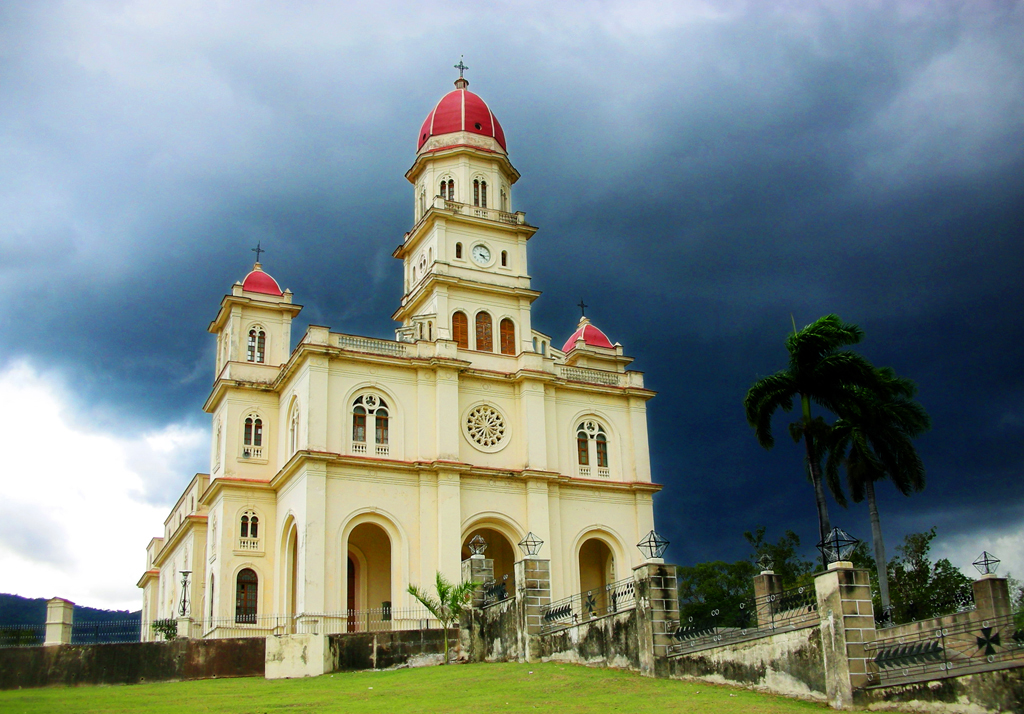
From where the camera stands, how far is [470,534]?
3462 centimetres

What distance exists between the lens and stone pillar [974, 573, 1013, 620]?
1909 cm

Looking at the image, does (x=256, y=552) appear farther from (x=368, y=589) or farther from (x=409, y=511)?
(x=409, y=511)

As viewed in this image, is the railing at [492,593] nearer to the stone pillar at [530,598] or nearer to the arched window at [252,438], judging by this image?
the stone pillar at [530,598]

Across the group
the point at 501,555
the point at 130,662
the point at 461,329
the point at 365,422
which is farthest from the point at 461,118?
the point at 130,662

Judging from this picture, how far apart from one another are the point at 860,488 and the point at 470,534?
44.6ft

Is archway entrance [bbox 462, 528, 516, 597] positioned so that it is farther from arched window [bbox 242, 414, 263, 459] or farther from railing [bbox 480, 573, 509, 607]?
railing [bbox 480, 573, 509, 607]

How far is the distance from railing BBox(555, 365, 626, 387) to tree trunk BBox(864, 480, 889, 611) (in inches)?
500

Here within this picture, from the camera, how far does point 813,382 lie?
29562 mm

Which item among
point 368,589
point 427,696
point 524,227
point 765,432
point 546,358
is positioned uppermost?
point 524,227

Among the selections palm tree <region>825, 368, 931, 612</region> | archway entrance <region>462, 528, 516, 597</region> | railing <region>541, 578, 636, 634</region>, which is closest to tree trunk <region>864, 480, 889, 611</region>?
palm tree <region>825, 368, 931, 612</region>

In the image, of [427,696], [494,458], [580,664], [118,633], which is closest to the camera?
[427,696]

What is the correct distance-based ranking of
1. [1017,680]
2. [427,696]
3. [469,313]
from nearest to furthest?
[1017,680] → [427,696] → [469,313]

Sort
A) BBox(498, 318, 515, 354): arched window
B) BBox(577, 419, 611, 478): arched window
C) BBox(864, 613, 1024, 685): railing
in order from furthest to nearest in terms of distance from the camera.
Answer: BBox(498, 318, 515, 354): arched window
BBox(577, 419, 611, 478): arched window
BBox(864, 613, 1024, 685): railing

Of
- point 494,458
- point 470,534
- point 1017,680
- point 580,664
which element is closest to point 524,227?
point 494,458
